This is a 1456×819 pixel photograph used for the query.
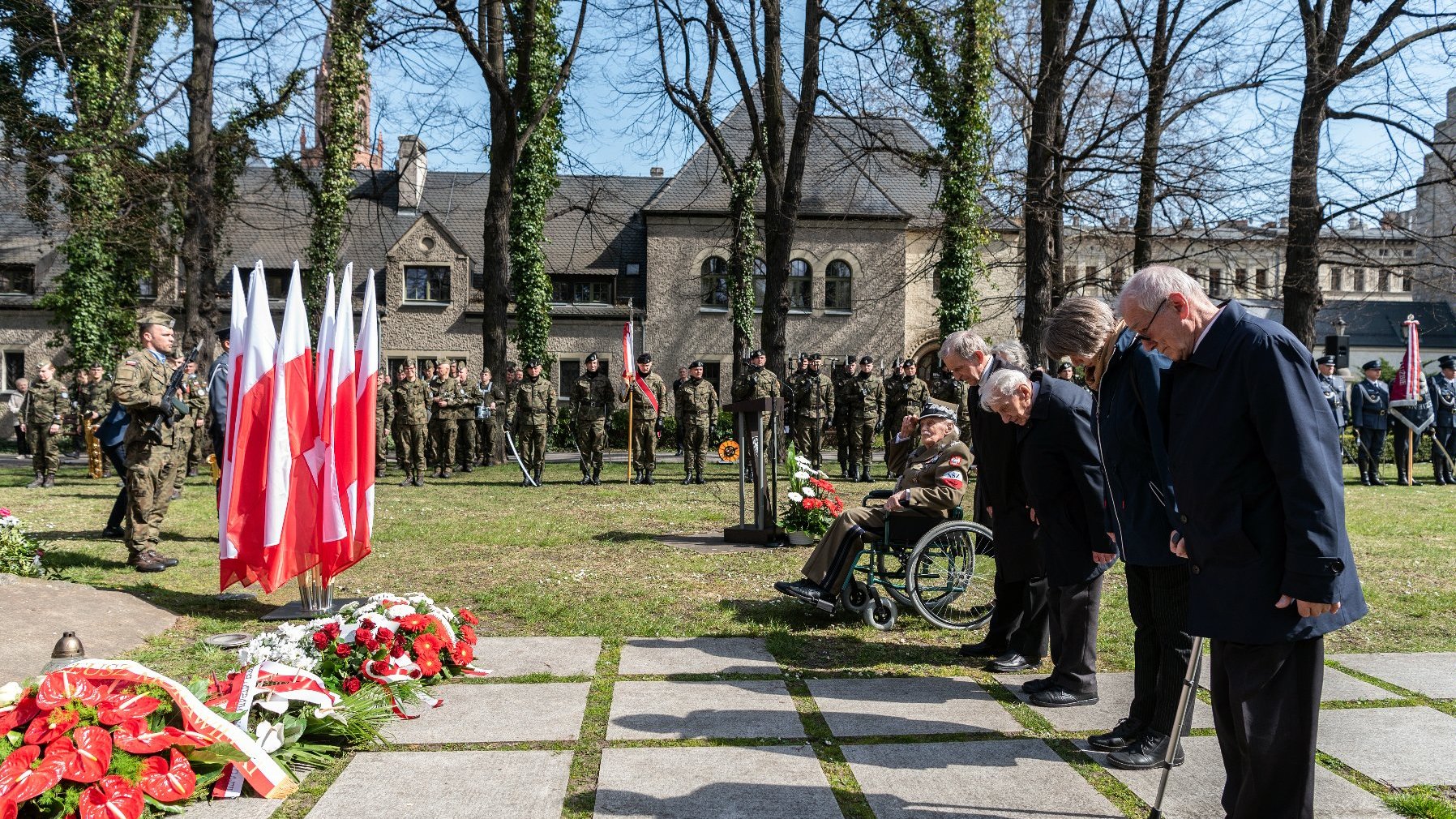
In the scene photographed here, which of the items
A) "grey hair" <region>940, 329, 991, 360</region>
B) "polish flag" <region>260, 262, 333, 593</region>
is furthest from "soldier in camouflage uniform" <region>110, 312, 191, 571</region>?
"grey hair" <region>940, 329, 991, 360</region>

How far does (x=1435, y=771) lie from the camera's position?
3953 mm

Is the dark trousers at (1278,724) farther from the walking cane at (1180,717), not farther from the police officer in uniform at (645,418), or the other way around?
the police officer in uniform at (645,418)

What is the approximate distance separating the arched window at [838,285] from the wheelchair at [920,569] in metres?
30.1

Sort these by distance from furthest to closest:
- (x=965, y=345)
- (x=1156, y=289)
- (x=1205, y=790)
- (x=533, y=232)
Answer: (x=533, y=232) → (x=965, y=345) → (x=1205, y=790) → (x=1156, y=289)

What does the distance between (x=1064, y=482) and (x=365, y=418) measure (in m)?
4.41

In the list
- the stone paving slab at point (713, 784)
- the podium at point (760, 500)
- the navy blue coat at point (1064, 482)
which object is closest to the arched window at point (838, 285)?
the podium at point (760, 500)

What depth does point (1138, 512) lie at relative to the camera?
4148mm

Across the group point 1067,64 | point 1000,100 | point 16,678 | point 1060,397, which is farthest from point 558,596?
point 1000,100

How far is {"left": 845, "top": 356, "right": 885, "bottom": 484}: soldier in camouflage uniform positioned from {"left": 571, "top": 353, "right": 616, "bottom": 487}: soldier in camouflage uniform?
13.8 ft

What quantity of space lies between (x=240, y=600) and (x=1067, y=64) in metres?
13.6

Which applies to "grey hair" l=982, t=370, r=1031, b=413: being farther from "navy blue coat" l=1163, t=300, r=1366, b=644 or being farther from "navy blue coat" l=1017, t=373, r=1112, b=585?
"navy blue coat" l=1163, t=300, r=1366, b=644

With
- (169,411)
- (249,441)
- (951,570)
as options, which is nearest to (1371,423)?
(951,570)

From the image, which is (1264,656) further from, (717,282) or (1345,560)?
(717,282)

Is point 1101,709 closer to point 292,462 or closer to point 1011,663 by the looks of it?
point 1011,663
